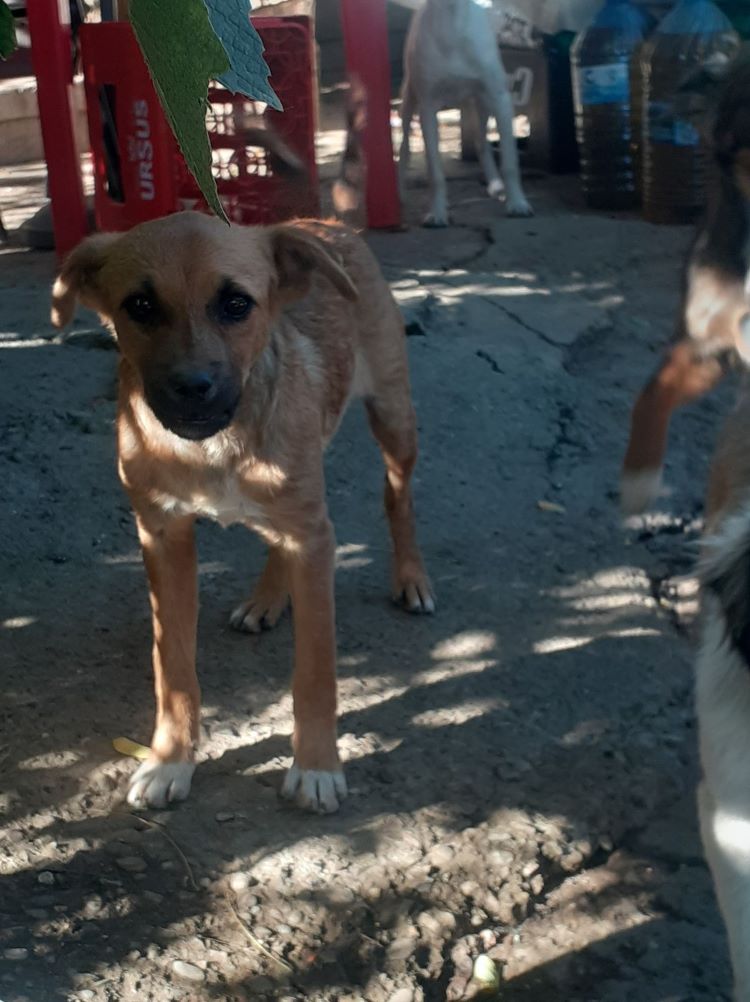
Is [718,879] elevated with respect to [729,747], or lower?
lower

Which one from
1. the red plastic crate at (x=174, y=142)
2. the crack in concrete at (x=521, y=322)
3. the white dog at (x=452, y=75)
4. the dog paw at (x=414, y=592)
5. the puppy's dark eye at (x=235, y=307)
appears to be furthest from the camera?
the white dog at (x=452, y=75)

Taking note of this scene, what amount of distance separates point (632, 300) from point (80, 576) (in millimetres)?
3355

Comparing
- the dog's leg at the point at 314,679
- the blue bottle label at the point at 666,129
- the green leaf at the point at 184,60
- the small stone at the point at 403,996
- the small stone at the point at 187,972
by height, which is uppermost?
the green leaf at the point at 184,60

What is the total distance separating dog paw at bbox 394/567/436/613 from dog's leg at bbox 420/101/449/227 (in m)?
3.77

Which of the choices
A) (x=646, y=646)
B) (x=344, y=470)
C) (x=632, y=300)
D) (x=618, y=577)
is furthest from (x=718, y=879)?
(x=632, y=300)

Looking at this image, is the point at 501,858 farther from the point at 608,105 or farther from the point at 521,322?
the point at 608,105

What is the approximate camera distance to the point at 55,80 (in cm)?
564

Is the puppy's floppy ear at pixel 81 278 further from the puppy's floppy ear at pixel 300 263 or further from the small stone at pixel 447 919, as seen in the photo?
the small stone at pixel 447 919

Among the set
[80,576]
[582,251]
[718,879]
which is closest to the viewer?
[718,879]

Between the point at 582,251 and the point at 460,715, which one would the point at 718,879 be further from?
the point at 582,251

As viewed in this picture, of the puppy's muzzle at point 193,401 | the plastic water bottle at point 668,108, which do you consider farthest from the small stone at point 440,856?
the plastic water bottle at point 668,108

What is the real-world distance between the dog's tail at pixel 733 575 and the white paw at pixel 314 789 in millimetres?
1434

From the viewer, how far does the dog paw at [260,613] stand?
146 inches

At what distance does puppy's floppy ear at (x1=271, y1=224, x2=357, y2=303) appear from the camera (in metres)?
2.77
